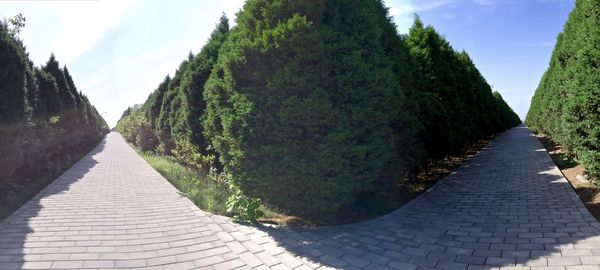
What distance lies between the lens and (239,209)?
597 centimetres

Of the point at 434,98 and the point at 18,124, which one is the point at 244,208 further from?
the point at 434,98

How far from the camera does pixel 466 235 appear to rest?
491 centimetres

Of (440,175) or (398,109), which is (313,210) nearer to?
(398,109)

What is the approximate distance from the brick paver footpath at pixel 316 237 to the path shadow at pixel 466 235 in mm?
14

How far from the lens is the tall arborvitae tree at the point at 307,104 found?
529 centimetres

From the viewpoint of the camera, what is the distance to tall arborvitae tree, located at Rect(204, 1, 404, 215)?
529cm

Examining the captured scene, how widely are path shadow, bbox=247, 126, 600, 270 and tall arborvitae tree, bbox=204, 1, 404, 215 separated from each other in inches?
30.5

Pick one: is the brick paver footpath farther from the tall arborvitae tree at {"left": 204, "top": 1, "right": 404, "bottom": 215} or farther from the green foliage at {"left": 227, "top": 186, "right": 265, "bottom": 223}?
the tall arborvitae tree at {"left": 204, "top": 1, "right": 404, "bottom": 215}

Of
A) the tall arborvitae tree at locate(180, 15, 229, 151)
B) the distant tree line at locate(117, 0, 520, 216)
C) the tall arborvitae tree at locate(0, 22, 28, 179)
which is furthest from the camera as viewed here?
the tall arborvitae tree at locate(180, 15, 229, 151)

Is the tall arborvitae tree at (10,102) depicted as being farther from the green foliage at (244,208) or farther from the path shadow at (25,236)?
the green foliage at (244,208)

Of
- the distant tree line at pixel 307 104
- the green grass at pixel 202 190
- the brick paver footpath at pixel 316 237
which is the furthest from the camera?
Result: the green grass at pixel 202 190

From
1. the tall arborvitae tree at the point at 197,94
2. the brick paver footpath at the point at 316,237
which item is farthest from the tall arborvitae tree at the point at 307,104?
the tall arborvitae tree at the point at 197,94

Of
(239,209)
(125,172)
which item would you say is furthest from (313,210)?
(125,172)

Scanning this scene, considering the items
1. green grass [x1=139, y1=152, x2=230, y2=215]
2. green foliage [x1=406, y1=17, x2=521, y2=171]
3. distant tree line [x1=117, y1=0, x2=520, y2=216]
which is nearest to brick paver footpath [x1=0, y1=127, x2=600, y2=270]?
green grass [x1=139, y1=152, x2=230, y2=215]
